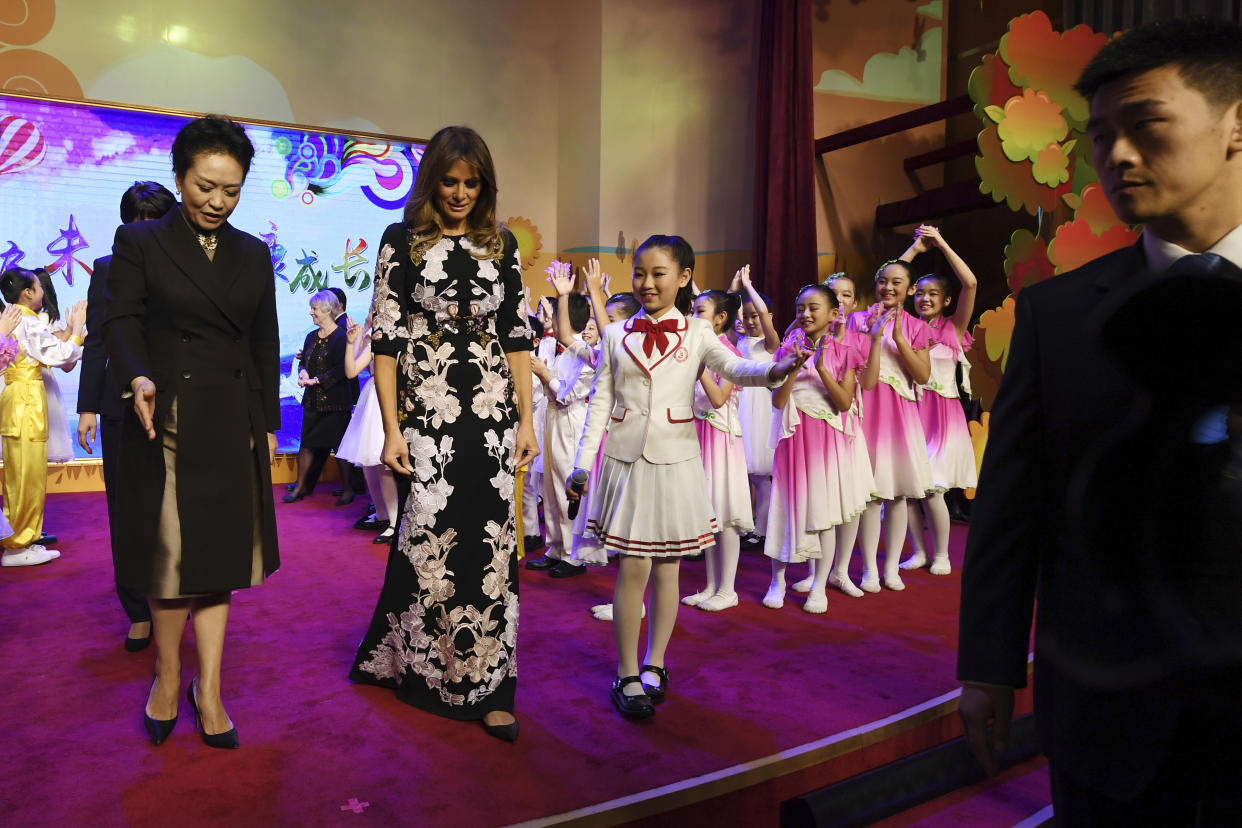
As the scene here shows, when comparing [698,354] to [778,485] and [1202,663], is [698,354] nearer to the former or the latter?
[778,485]

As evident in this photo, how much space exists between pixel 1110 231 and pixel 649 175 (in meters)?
5.31

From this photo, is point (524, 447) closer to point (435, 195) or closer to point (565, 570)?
point (435, 195)

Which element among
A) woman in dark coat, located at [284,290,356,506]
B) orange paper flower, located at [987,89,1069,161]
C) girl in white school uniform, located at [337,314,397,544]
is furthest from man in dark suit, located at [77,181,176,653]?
orange paper flower, located at [987,89,1069,161]

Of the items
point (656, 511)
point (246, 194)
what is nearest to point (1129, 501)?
point (656, 511)

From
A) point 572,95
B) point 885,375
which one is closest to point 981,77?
point 885,375

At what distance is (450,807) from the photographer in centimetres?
214

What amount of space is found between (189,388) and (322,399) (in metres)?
4.84

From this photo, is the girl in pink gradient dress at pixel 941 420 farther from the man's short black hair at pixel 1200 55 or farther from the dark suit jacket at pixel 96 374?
the man's short black hair at pixel 1200 55

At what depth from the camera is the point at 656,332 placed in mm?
2885

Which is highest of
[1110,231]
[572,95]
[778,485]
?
[572,95]

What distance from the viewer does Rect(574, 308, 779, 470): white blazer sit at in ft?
9.36

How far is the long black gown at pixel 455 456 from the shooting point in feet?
8.56

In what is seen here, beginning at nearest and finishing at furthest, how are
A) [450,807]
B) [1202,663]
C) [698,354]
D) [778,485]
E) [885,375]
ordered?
[1202,663]
[450,807]
[698,354]
[778,485]
[885,375]

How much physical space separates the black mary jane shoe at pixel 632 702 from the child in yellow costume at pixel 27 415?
3.62 m
